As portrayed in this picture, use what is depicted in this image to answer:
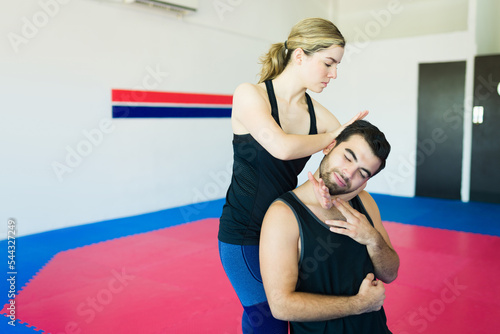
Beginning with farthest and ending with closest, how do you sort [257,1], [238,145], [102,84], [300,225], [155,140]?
[257,1] → [155,140] → [102,84] → [238,145] → [300,225]


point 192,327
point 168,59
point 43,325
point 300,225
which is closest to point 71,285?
point 43,325

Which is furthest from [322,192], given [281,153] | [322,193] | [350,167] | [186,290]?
[186,290]

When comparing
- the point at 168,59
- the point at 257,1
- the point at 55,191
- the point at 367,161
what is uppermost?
the point at 257,1

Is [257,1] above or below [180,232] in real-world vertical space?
above

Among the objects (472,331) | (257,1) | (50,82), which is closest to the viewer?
(472,331)

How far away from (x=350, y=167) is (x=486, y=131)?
20.9 ft

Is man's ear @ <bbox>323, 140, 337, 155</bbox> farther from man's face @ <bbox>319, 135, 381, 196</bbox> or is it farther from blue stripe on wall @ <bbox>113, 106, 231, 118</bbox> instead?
blue stripe on wall @ <bbox>113, 106, 231, 118</bbox>

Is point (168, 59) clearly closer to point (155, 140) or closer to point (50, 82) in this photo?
point (155, 140)

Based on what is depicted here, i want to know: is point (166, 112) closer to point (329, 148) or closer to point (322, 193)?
point (329, 148)

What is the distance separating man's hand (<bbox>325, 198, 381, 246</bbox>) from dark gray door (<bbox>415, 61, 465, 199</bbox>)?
644 centimetres

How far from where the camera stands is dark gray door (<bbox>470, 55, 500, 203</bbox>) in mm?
6863

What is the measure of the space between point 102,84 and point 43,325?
3413mm

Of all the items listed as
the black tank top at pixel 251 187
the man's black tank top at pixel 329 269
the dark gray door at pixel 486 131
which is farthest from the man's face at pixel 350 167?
the dark gray door at pixel 486 131

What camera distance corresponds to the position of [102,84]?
5.64m
